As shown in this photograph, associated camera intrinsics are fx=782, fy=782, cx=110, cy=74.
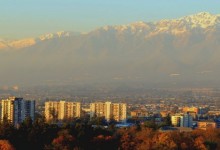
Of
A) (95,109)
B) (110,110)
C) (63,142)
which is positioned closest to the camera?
(63,142)

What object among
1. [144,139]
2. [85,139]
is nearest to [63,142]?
[85,139]

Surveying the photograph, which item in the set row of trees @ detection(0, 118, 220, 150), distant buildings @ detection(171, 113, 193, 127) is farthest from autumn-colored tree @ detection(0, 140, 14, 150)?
distant buildings @ detection(171, 113, 193, 127)

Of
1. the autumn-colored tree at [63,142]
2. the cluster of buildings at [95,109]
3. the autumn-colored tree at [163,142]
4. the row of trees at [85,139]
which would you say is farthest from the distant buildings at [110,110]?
the autumn-colored tree at [63,142]

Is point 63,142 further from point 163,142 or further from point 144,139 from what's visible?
point 144,139

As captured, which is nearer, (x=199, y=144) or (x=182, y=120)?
(x=199, y=144)

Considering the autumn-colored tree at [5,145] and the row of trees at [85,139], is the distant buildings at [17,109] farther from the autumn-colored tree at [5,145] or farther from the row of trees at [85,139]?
the autumn-colored tree at [5,145]

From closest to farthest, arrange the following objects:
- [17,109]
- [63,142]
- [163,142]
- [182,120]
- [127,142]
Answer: [63,142]
[163,142]
[127,142]
[17,109]
[182,120]

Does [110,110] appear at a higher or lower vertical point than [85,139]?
higher

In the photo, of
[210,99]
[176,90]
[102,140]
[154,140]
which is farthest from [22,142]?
[176,90]

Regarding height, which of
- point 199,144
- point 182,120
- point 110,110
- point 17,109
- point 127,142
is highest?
point 17,109
